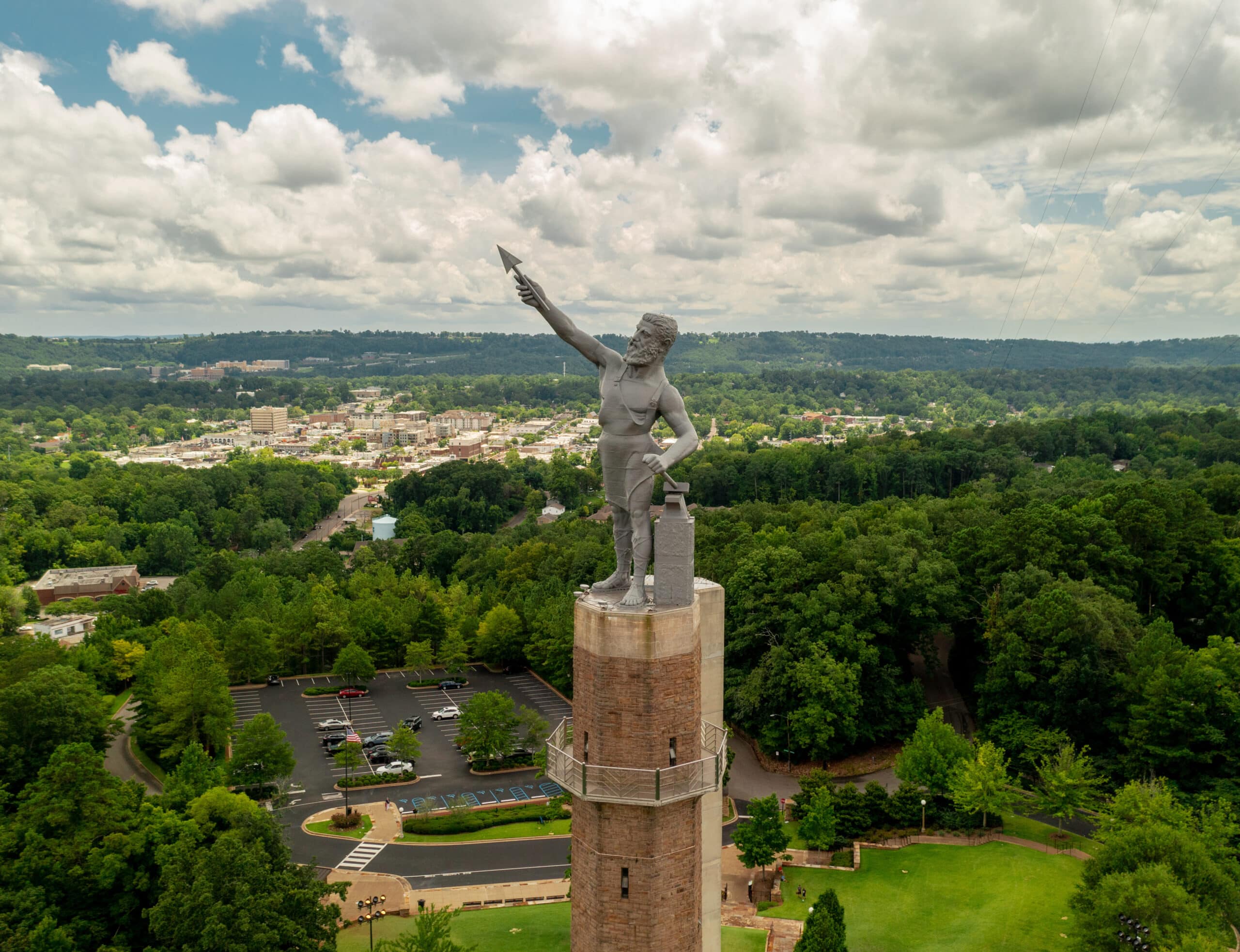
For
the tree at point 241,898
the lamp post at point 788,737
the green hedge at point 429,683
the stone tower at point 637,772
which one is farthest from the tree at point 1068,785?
the green hedge at point 429,683

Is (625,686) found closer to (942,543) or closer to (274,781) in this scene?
(274,781)

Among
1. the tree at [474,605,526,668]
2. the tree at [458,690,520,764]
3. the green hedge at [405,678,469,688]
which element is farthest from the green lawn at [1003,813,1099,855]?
the green hedge at [405,678,469,688]

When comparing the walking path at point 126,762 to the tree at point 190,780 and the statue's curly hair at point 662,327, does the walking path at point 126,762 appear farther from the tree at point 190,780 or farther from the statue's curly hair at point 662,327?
the statue's curly hair at point 662,327

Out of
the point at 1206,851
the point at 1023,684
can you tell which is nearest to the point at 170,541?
the point at 1023,684

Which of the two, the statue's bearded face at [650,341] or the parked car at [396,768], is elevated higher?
the statue's bearded face at [650,341]

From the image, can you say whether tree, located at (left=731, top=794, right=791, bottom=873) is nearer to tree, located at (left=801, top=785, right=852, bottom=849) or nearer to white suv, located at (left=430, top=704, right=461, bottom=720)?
tree, located at (left=801, top=785, right=852, bottom=849)

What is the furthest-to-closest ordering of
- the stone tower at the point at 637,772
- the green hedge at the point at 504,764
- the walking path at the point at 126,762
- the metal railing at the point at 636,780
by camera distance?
the green hedge at the point at 504,764 → the walking path at the point at 126,762 → the stone tower at the point at 637,772 → the metal railing at the point at 636,780
